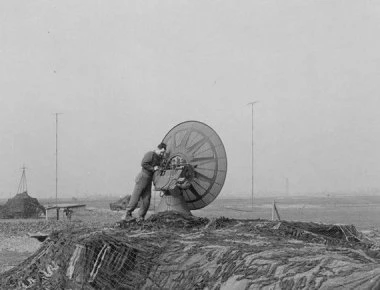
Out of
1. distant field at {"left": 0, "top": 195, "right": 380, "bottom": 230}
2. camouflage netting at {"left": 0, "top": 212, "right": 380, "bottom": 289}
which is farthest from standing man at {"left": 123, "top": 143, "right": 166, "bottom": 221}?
distant field at {"left": 0, "top": 195, "right": 380, "bottom": 230}

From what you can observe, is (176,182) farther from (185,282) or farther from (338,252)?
(338,252)

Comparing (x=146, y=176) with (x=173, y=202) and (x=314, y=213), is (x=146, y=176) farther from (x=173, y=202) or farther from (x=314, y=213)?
(x=314, y=213)

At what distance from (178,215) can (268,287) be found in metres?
5.04

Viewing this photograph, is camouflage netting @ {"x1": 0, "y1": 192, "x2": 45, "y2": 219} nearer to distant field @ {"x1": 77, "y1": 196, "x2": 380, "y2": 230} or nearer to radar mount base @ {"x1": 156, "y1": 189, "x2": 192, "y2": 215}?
distant field @ {"x1": 77, "y1": 196, "x2": 380, "y2": 230}

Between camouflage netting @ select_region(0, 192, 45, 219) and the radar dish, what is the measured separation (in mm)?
35896

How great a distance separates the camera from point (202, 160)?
1388cm

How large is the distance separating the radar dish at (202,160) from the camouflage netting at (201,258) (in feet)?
9.28

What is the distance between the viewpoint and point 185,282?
285 inches

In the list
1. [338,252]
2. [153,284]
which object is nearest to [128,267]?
[153,284]

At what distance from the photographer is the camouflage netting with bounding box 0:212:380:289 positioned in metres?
5.94

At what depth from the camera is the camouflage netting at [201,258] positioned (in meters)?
5.94

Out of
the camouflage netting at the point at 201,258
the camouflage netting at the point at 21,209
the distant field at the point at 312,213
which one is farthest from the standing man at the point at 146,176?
the camouflage netting at the point at 21,209

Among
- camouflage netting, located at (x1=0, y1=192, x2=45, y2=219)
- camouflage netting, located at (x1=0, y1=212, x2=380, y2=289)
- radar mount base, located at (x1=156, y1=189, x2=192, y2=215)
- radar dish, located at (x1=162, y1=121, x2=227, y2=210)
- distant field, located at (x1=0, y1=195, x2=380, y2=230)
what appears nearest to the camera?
camouflage netting, located at (x1=0, y1=212, x2=380, y2=289)

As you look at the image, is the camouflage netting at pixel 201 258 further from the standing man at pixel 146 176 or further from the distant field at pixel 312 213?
the distant field at pixel 312 213
